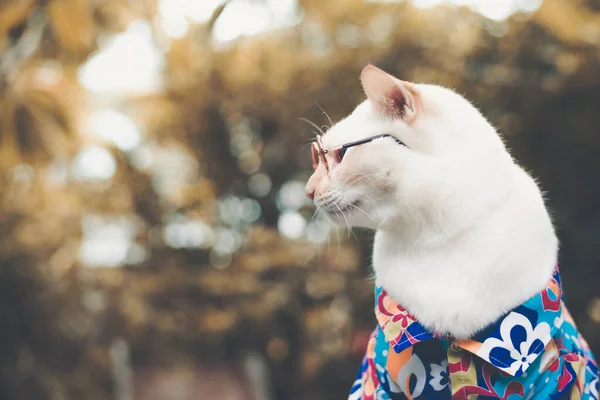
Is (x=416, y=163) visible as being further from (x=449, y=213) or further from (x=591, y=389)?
(x=591, y=389)

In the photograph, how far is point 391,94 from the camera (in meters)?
0.78

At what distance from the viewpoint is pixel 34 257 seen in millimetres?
2623

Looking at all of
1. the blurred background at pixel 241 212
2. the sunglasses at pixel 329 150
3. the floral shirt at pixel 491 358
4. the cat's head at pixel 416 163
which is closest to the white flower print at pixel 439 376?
the floral shirt at pixel 491 358

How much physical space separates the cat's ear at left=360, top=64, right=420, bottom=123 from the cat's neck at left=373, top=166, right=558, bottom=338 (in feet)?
0.50

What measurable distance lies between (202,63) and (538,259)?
2315mm

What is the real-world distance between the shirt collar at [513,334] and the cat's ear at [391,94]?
0.27 m

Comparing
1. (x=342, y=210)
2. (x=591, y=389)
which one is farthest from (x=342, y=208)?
(x=591, y=389)

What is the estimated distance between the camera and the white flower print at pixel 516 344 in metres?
0.75

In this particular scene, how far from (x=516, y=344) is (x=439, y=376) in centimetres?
12

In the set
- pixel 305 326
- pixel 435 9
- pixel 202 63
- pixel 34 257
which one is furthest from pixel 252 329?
pixel 435 9

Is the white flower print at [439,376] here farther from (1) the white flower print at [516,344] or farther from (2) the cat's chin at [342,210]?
(2) the cat's chin at [342,210]

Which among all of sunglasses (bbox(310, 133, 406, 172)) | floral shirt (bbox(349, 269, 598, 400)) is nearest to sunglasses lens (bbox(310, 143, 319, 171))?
sunglasses (bbox(310, 133, 406, 172))

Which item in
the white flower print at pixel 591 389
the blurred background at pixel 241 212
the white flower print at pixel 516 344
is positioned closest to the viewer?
the white flower print at pixel 516 344

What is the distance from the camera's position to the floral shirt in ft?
2.49
